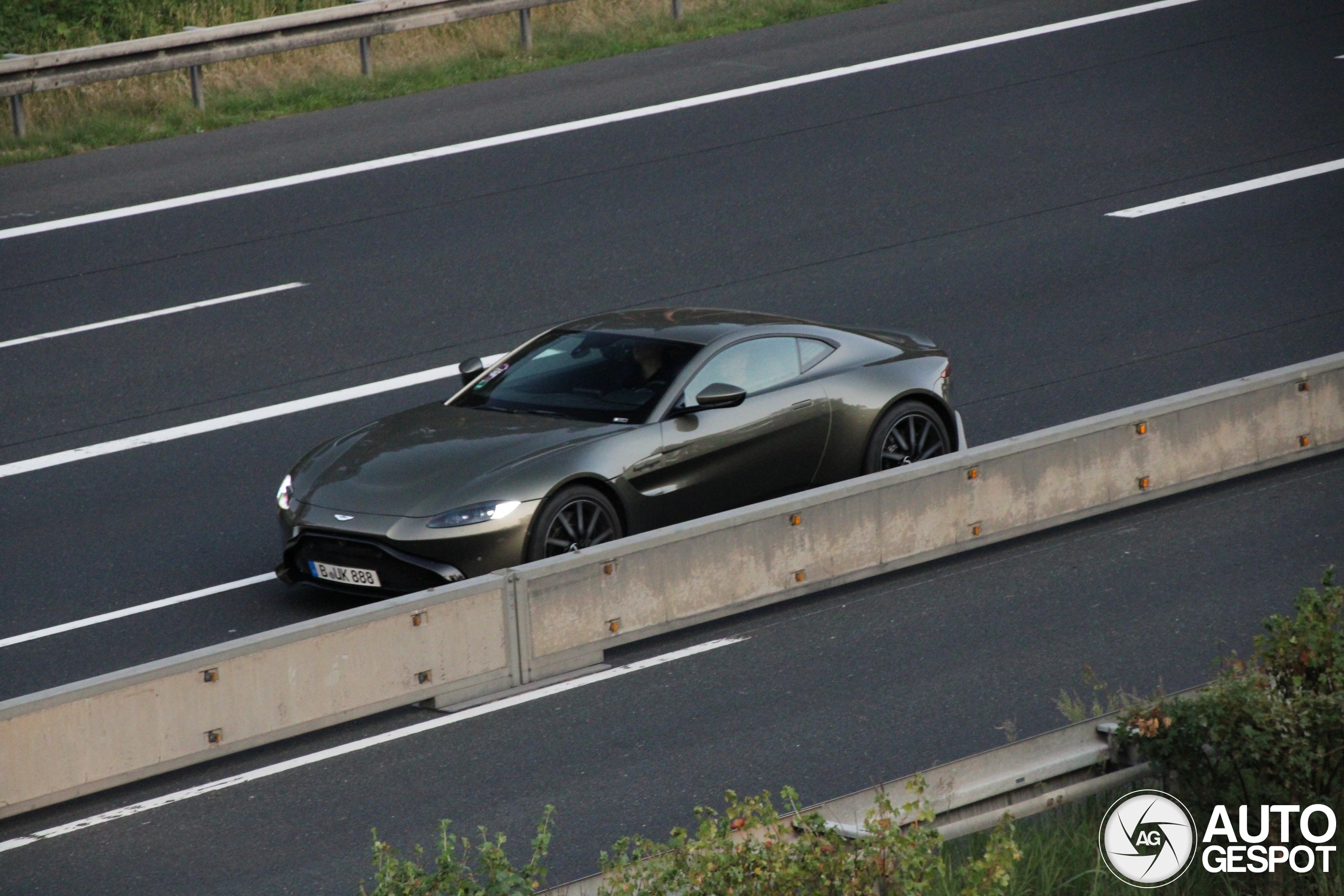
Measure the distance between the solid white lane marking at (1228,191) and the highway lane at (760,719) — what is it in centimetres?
679

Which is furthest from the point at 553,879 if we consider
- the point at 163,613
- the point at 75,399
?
the point at 75,399

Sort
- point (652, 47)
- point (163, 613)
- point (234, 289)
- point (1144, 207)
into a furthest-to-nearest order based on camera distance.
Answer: point (652, 47) < point (1144, 207) < point (234, 289) < point (163, 613)

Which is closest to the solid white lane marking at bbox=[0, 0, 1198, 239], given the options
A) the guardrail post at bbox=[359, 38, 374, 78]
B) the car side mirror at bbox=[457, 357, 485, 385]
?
the guardrail post at bbox=[359, 38, 374, 78]

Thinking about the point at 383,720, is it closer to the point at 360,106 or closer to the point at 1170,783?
the point at 1170,783

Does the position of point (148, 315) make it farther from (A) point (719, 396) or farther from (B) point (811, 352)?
(A) point (719, 396)

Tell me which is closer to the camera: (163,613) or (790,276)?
(163,613)

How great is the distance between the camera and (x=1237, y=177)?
63.6ft

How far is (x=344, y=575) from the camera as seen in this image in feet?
34.8

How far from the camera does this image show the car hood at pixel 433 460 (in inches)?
416

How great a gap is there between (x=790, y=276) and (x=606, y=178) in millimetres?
2993

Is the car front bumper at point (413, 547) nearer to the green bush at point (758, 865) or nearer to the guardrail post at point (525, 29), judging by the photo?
the green bush at point (758, 865)

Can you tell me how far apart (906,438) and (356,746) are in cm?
461

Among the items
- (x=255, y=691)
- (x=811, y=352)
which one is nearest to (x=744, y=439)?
(x=811, y=352)

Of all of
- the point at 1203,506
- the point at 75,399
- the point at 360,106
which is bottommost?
the point at 1203,506
